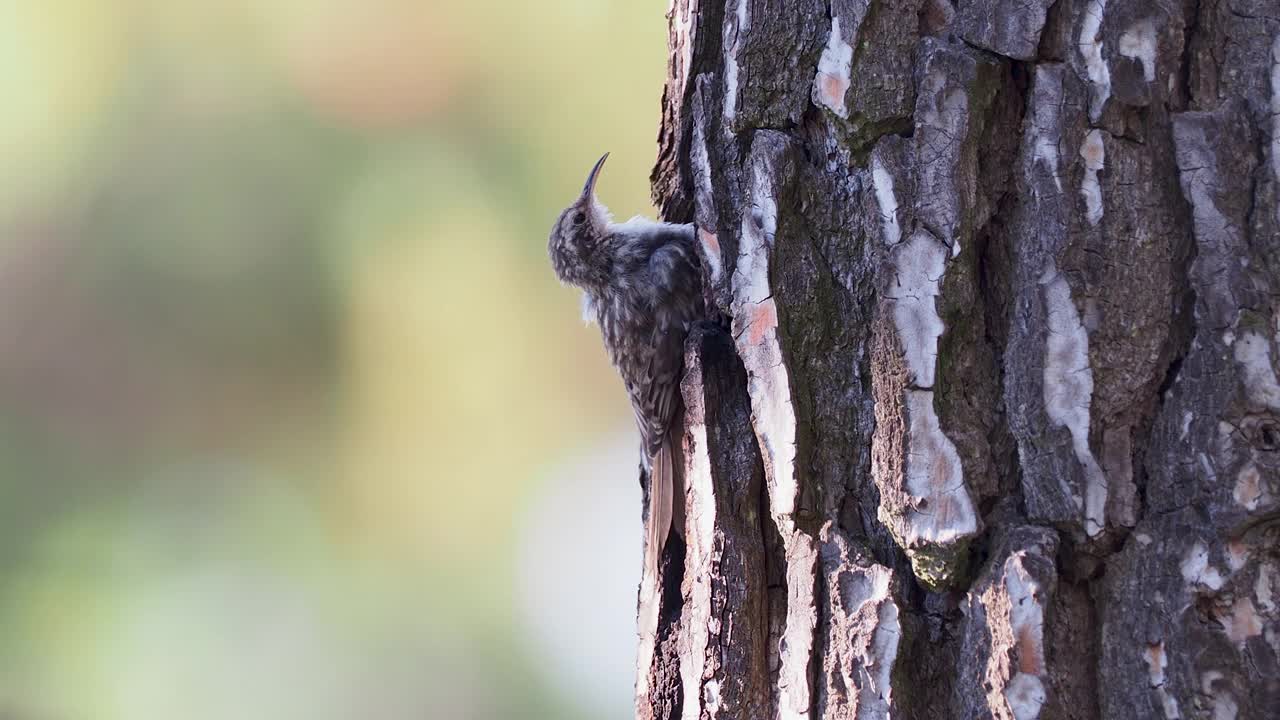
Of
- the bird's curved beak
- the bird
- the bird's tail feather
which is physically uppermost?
the bird's curved beak

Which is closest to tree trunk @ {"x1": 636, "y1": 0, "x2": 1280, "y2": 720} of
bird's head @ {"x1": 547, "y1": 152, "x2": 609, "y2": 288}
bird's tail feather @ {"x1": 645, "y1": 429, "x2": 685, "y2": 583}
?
→ bird's tail feather @ {"x1": 645, "y1": 429, "x2": 685, "y2": 583}

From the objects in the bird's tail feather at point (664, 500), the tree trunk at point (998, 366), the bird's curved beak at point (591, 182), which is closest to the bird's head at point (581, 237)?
the bird's curved beak at point (591, 182)

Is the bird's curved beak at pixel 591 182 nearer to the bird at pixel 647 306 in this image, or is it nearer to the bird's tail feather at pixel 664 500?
the bird at pixel 647 306

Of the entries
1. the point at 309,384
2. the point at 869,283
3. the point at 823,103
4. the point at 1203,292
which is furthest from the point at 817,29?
the point at 309,384

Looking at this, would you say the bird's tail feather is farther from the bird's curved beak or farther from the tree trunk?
the bird's curved beak

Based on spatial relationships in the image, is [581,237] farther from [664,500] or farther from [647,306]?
[664,500]

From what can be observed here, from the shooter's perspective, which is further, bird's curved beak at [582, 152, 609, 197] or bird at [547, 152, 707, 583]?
bird's curved beak at [582, 152, 609, 197]
